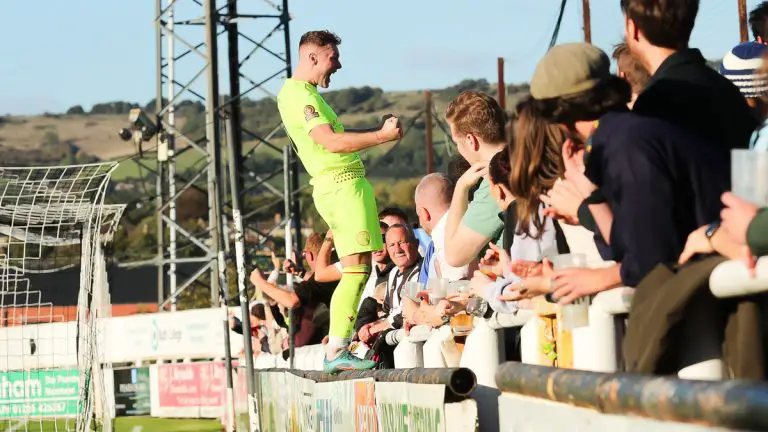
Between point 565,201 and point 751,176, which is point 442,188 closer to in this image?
point 565,201

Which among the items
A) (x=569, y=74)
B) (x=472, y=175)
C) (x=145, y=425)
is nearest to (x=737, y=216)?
(x=569, y=74)

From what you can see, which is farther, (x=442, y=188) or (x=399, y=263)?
(x=399, y=263)

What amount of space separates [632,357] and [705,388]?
0.82 meters

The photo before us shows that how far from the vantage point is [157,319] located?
1166 inches

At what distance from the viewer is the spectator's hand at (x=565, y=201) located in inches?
166

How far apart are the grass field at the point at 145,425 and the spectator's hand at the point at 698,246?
19039mm

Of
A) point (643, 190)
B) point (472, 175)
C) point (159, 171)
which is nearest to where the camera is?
point (643, 190)

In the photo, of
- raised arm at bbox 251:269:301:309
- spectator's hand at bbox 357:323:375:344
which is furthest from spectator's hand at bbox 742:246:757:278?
raised arm at bbox 251:269:301:309

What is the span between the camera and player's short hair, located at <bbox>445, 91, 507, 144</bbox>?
20.8 ft

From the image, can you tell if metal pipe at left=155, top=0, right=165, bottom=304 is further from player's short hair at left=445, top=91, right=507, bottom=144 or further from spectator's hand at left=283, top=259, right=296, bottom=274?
player's short hair at left=445, top=91, right=507, bottom=144

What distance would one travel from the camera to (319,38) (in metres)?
8.27

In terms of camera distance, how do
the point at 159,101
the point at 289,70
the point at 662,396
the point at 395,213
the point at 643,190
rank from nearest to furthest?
the point at 662,396 < the point at 643,190 < the point at 395,213 < the point at 289,70 < the point at 159,101

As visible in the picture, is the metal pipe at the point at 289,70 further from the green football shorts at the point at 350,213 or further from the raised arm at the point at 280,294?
the green football shorts at the point at 350,213

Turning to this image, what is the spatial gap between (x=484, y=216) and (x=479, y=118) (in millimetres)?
483
